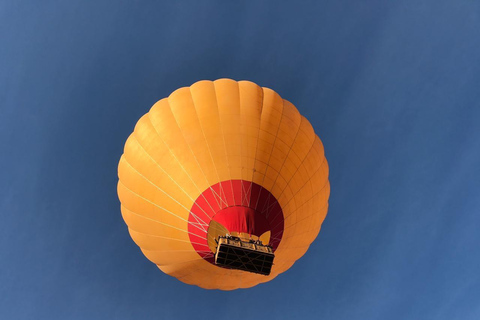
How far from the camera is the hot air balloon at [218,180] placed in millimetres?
14594

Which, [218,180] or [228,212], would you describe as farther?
[218,180]

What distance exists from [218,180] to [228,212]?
1320mm

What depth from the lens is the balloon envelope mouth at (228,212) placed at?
47.4 ft

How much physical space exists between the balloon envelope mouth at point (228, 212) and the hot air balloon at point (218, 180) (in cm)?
4

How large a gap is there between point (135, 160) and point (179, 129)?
2420 mm

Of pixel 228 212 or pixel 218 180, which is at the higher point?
pixel 218 180

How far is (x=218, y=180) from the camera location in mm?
14742

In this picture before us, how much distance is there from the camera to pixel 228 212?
14461 mm

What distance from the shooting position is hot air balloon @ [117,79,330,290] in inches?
575

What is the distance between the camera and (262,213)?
14734mm

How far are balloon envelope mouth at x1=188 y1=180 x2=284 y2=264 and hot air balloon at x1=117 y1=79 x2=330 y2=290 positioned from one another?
0.13ft

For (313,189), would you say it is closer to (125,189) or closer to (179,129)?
(179,129)

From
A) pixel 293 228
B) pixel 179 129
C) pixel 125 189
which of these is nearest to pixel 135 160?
pixel 125 189

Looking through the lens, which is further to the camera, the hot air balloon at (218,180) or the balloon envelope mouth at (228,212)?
the hot air balloon at (218,180)
